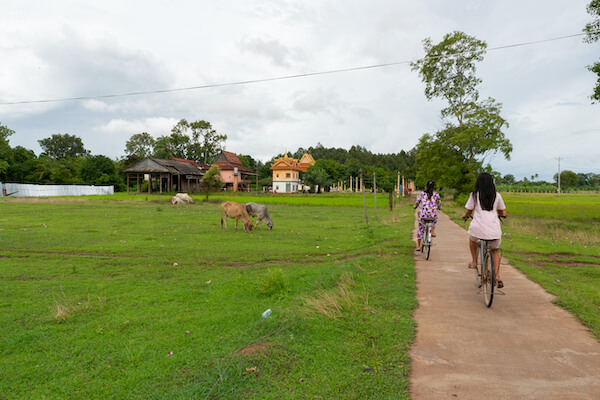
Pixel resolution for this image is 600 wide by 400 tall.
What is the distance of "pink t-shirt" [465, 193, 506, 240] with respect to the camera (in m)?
5.53

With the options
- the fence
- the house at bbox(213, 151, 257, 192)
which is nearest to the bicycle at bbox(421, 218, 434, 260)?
the fence

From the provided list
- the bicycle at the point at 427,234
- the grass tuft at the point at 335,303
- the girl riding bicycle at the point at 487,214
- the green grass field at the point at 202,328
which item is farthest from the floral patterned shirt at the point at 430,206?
the grass tuft at the point at 335,303

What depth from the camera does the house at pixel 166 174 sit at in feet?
169

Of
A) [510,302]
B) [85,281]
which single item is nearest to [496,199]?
[510,302]

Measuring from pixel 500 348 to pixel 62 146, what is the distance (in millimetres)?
115825

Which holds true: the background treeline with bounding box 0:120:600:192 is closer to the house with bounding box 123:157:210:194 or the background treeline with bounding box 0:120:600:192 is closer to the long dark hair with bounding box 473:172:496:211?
the house with bounding box 123:157:210:194

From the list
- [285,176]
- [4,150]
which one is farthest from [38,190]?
[285,176]

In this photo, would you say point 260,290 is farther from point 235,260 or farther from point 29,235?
point 29,235

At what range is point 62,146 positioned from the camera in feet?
319

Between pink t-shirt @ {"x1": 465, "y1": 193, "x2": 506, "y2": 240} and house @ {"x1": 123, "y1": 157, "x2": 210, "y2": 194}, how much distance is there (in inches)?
1996

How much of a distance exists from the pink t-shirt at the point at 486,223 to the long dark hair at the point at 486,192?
0.31 ft

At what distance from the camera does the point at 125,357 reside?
13.2 feet

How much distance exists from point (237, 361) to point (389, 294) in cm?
312

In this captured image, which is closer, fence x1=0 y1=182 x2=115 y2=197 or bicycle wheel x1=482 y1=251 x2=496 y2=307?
bicycle wheel x1=482 y1=251 x2=496 y2=307
